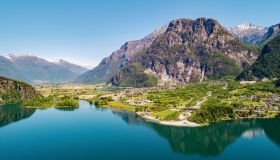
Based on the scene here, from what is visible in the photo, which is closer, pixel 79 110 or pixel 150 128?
pixel 150 128

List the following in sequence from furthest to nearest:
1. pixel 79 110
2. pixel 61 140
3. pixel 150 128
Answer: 1. pixel 79 110
2. pixel 150 128
3. pixel 61 140

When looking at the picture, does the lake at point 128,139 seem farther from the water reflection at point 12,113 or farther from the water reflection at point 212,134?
the water reflection at point 12,113

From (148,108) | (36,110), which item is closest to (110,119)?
(148,108)

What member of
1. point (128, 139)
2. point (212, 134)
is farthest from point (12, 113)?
point (212, 134)

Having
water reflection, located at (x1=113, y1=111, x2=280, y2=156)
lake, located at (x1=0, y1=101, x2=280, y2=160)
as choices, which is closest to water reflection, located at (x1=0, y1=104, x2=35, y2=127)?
lake, located at (x1=0, y1=101, x2=280, y2=160)

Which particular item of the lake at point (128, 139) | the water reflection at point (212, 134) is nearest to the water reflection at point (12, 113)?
the lake at point (128, 139)

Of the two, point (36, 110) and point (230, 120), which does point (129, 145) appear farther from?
point (36, 110)

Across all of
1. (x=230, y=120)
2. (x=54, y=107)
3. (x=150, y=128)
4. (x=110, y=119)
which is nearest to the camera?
(x=150, y=128)
